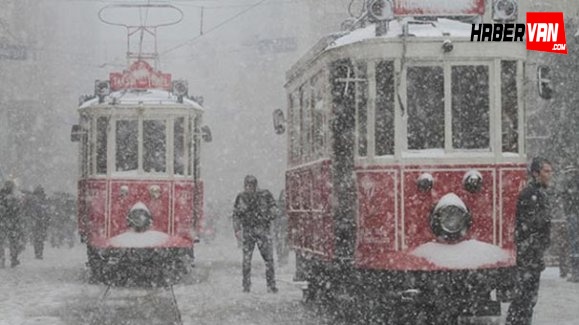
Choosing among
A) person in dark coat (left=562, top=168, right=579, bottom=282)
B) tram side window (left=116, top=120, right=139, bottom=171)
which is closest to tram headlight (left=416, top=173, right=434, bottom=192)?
person in dark coat (left=562, top=168, right=579, bottom=282)

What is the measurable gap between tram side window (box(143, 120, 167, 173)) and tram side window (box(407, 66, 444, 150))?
277 inches

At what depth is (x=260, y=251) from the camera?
15.2 m

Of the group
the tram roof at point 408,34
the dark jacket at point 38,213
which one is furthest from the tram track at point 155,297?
the dark jacket at point 38,213

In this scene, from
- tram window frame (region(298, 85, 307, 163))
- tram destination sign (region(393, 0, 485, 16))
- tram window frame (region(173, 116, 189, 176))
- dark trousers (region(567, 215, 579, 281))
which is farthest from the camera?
tram window frame (region(173, 116, 189, 176))

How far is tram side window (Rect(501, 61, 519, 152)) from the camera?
1062cm

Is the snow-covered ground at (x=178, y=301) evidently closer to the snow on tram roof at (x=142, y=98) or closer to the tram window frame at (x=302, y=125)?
the tram window frame at (x=302, y=125)

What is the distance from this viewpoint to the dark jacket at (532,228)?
936cm

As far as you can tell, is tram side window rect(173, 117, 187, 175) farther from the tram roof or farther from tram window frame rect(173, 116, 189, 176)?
the tram roof

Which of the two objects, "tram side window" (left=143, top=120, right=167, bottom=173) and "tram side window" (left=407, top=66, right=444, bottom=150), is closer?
"tram side window" (left=407, top=66, right=444, bottom=150)

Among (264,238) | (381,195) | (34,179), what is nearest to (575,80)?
(264,238)

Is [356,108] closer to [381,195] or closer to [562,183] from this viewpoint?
[381,195]

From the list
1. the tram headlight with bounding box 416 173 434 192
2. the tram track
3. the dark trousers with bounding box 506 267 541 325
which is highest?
the tram headlight with bounding box 416 173 434 192

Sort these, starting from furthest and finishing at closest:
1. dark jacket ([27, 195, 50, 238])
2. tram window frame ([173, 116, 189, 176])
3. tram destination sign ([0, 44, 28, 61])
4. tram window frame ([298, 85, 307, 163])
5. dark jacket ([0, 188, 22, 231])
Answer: tram destination sign ([0, 44, 28, 61]) → dark jacket ([27, 195, 50, 238]) → dark jacket ([0, 188, 22, 231]) → tram window frame ([173, 116, 189, 176]) → tram window frame ([298, 85, 307, 163])

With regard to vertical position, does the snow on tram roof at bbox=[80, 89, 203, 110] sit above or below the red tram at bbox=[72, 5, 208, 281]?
above
